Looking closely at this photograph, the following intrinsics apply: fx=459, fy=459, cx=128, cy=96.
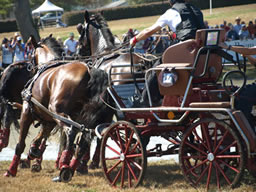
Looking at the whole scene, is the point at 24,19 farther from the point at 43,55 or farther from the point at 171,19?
the point at 171,19

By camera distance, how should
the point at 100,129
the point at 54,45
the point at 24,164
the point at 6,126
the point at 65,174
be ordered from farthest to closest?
1. the point at 54,45
2. the point at 6,126
3. the point at 24,164
4. the point at 100,129
5. the point at 65,174

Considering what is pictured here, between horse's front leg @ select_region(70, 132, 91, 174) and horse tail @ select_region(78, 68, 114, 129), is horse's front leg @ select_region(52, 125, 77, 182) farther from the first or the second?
horse tail @ select_region(78, 68, 114, 129)

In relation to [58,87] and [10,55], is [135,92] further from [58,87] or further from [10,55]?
[10,55]

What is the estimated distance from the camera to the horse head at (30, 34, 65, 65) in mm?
8523

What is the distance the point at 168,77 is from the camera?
532 centimetres

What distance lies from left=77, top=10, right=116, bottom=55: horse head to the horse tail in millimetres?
2043

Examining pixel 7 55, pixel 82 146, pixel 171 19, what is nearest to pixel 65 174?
pixel 82 146

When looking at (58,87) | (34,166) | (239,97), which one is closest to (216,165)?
(239,97)

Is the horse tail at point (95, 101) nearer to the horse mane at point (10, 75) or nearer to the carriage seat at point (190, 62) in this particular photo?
the carriage seat at point (190, 62)

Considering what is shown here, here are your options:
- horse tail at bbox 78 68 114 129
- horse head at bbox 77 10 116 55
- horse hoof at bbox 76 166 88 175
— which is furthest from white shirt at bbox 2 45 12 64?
horse tail at bbox 78 68 114 129

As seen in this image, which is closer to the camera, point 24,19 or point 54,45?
point 54,45

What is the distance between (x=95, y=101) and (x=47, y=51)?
2.47m

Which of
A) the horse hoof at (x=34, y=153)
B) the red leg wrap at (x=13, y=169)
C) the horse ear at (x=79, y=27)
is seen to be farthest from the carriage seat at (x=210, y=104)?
the horse ear at (x=79, y=27)

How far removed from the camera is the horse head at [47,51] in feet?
28.0
